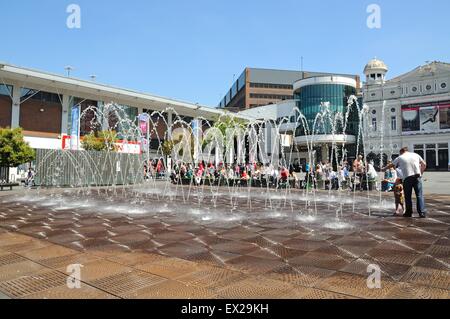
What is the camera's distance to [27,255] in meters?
5.35

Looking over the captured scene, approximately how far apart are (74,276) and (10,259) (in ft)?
5.32

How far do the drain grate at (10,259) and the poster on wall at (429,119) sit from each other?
63.4m

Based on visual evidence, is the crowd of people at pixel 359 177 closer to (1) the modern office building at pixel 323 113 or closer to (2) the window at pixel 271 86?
(1) the modern office building at pixel 323 113

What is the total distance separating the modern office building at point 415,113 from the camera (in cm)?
5572

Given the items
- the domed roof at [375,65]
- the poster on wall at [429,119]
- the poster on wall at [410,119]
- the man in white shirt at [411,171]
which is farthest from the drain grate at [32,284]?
the domed roof at [375,65]

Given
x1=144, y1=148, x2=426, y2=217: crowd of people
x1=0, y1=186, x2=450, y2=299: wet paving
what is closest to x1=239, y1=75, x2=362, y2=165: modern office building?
x1=144, y1=148, x2=426, y2=217: crowd of people

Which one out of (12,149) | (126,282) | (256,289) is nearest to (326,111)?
(12,149)

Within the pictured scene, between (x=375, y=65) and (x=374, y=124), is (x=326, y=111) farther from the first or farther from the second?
(x=375, y=65)

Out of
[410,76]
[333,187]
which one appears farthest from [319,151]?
[333,187]

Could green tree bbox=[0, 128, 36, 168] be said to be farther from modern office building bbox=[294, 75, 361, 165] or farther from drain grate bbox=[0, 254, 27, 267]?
modern office building bbox=[294, 75, 361, 165]

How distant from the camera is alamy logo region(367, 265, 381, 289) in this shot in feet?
12.3

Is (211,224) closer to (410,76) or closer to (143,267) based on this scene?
(143,267)

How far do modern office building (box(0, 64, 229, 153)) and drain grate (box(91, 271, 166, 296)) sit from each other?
2713cm

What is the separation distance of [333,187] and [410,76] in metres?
51.1
